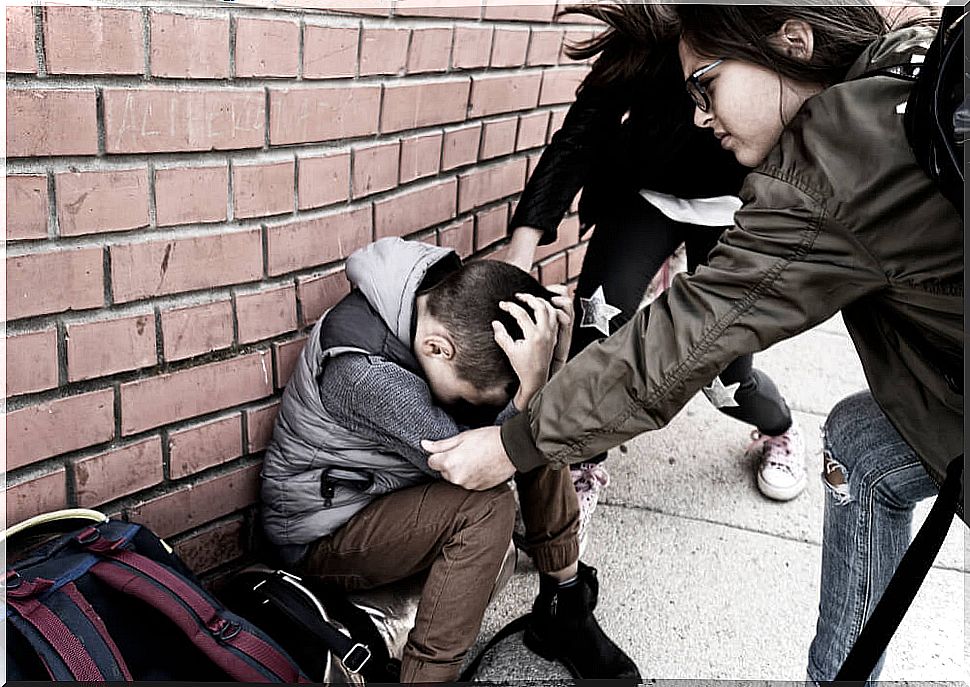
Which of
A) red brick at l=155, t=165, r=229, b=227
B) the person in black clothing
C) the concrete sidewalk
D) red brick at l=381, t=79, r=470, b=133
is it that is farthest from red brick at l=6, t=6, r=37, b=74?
the concrete sidewalk

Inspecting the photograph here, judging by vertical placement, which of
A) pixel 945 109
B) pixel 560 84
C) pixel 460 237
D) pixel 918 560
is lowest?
pixel 460 237

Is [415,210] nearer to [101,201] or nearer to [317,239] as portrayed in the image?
[317,239]

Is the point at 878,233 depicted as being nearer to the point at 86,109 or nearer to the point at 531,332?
the point at 531,332

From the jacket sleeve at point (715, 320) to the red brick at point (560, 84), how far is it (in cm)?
151

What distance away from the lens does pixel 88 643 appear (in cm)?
156

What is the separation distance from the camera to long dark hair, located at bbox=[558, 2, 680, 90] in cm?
221

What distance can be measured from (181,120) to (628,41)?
1036mm

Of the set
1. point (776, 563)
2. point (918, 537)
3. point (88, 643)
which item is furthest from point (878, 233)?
point (776, 563)

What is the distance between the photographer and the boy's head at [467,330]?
6.78 feet

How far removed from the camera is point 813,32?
1712 mm

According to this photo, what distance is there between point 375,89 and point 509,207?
90 centimetres

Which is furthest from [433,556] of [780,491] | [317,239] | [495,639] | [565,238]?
[565,238]

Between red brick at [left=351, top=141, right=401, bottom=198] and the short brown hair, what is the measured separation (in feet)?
1.01

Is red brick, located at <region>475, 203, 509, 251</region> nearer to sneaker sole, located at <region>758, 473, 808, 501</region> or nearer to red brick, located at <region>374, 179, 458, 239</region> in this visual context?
red brick, located at <region>374, 179, 458, 239</region>
